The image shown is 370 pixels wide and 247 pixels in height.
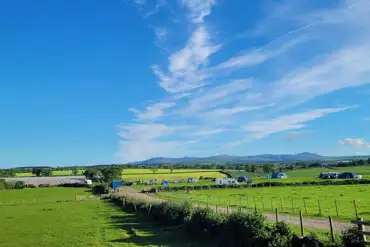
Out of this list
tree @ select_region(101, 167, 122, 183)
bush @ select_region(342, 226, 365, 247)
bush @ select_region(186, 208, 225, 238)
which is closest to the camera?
bush @ select_region(342, 226, 365, 247)

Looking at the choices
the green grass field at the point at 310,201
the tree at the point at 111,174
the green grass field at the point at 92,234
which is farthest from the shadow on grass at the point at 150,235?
the tree at the point at 111,174

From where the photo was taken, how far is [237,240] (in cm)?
2686

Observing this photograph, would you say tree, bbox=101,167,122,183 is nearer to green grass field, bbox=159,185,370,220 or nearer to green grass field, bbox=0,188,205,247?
green grass field, bbox=159,185,370,220

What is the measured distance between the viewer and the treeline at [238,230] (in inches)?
804

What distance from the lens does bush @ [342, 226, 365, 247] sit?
18.4 m

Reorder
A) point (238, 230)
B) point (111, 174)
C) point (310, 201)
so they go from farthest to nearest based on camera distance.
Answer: point (111, 174), point (310, 201), point (238, 230)

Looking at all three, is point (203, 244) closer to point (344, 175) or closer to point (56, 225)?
point (56, 225)

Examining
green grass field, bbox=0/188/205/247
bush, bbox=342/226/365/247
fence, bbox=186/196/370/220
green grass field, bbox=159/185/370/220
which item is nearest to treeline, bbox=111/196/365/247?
bush, bbox=342/226/365/247

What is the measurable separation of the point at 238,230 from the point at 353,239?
9467mm

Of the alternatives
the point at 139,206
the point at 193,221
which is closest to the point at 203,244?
the point at 193,221

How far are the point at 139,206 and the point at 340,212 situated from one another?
32431 mm

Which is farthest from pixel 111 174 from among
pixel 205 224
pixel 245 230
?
pixel 245 230

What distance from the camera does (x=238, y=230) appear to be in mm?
27016

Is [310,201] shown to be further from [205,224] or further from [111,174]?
[111,174]
